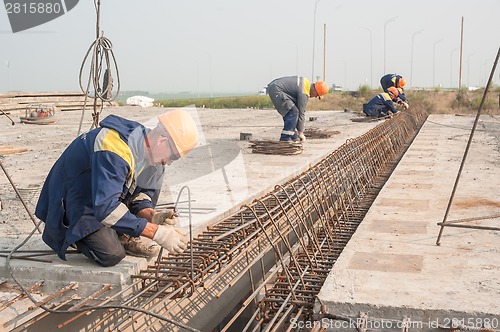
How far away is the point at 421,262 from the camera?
172 inches

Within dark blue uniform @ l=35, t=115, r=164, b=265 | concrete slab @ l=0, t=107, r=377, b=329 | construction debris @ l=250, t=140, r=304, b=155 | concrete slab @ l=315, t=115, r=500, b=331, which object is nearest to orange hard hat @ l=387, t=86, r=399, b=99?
concrete slab @ l=0, t=107, r=377, b=329

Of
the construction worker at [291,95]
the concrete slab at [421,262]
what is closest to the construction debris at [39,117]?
the construction worker at [291,95]

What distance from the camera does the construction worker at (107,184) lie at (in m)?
3.67

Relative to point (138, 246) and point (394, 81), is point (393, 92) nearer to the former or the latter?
point (394, 81)

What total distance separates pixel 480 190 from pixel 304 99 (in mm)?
4665

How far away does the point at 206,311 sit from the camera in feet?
16.5

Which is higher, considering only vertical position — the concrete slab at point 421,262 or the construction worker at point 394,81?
the construction worker at point 394,81

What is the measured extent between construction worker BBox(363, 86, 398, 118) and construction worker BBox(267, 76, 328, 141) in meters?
6.45

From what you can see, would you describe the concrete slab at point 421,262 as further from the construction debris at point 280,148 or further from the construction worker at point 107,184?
the construction debris at point 280,148

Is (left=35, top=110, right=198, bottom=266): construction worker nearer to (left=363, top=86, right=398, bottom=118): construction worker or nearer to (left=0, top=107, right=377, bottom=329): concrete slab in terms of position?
(left=0, top=107, right=377, bottom=329): concrete slab

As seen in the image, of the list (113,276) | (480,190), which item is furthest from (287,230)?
(480,190)

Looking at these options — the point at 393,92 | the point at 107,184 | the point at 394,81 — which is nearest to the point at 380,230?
the point at 107,184

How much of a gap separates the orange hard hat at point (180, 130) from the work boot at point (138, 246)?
32.2 inches

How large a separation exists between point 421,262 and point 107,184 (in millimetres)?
2275
